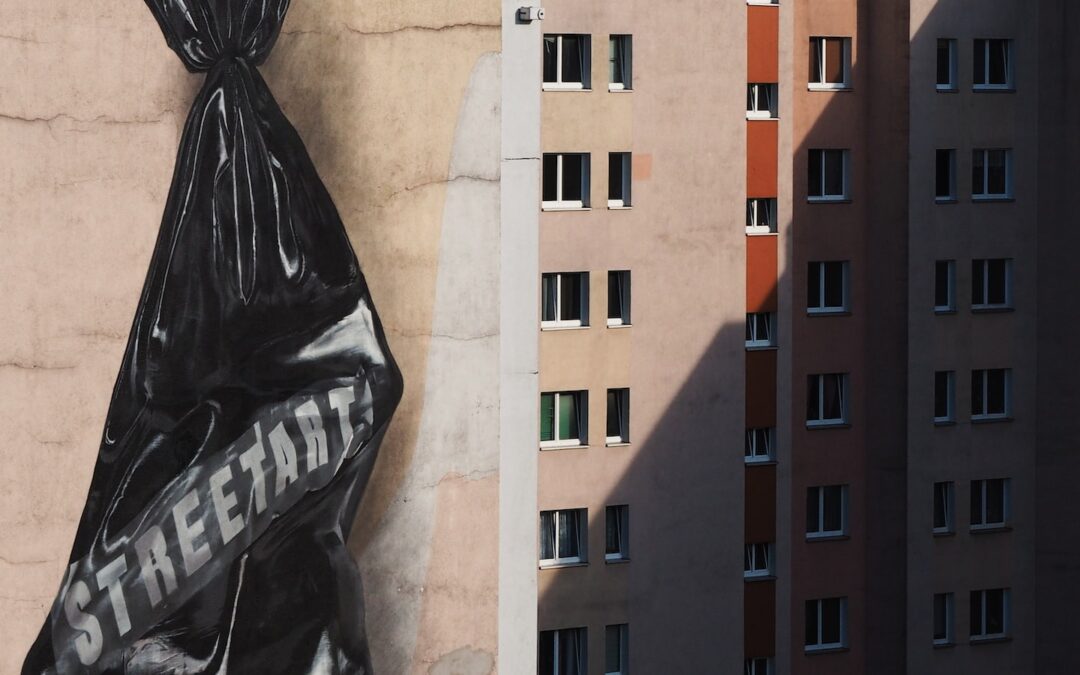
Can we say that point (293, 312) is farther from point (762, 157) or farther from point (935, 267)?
point (935, 267)

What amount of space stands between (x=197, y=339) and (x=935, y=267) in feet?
89.4

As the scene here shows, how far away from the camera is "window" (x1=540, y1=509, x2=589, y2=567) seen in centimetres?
3834

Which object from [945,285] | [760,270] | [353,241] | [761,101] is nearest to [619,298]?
[760,270]

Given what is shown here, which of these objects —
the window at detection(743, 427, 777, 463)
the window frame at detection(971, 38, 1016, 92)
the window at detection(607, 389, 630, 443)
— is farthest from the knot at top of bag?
the window frame at detection(971, 38, 1016, 92)

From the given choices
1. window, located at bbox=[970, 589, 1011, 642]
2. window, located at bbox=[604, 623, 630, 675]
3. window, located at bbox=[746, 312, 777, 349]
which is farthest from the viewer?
window, located at bbox=[970, 589, 1011, 642]

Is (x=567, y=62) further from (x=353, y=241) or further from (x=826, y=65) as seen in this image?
(x=353, y=241)

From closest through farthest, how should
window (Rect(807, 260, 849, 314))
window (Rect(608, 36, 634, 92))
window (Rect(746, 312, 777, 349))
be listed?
1. window (Rect(608, 36, 634, 92))
2. window (Rect(746, 312, 777, 349))
3. window (Rect(807, 260, 849, 314))

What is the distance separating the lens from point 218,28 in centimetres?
1842

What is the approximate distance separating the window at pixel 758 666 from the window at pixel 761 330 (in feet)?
23.7

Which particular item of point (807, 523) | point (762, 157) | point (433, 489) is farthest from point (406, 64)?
point (807, 523)

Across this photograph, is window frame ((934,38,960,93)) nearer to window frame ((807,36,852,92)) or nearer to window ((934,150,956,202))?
window ((934,150,956,202))

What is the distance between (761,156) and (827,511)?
8591 mm

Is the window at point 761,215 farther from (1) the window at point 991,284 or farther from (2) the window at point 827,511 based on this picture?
(2) the window at point 827,511

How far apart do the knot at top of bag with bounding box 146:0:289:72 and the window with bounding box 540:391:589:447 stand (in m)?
19.9
